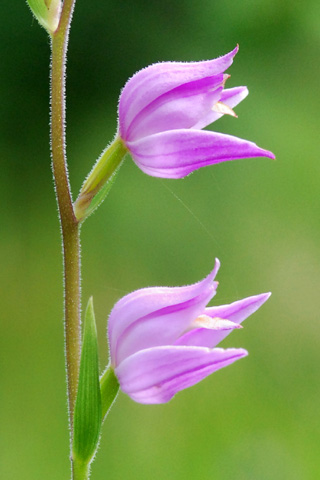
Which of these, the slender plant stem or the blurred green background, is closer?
the slender plant stem

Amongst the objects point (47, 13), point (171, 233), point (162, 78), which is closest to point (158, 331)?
point (162, 78)

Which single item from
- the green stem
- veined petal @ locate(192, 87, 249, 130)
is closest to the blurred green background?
the green stem

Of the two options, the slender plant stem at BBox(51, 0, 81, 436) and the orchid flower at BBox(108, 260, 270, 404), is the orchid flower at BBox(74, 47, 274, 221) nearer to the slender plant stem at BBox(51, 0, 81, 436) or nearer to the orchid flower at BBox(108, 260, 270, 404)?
the slender plant stem at BBox(51, 0, 81, 436)

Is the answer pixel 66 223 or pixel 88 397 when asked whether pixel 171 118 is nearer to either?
pixel 66 223

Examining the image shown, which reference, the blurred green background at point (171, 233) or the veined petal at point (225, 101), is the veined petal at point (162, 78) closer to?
the veined petal at point (225, 101)

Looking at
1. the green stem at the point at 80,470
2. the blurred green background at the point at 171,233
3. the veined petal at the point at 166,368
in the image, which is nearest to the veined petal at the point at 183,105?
the veined petal at the point at 166,368

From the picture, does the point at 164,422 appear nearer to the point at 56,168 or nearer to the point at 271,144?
the point at 271,144
